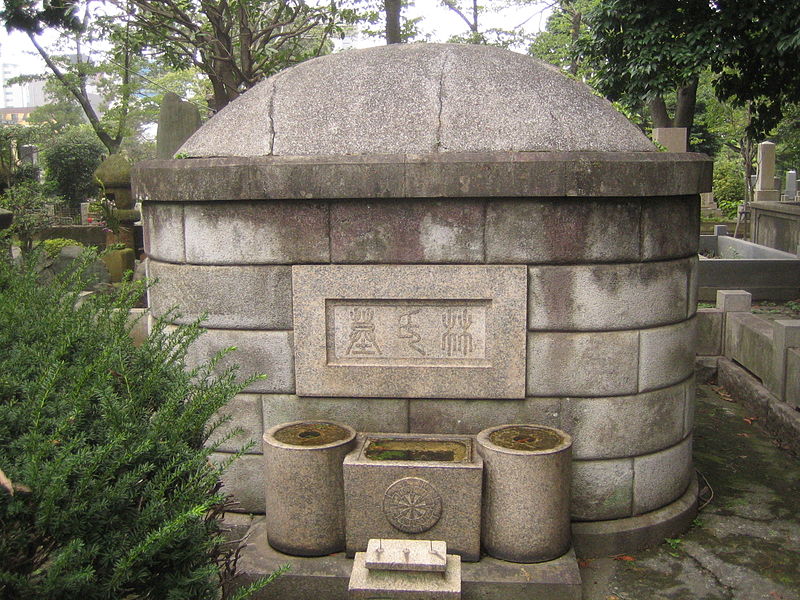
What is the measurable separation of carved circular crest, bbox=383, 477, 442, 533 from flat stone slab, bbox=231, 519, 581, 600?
1.18 ft

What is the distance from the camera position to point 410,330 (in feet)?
16.2

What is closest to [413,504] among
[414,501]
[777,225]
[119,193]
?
[414,501]

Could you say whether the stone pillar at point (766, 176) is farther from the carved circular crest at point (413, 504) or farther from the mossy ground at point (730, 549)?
the carved circular crest at point (413, 504)

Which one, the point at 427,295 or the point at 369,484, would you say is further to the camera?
the point at 427,295

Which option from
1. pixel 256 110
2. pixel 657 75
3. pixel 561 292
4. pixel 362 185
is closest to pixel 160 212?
pixel 256 110

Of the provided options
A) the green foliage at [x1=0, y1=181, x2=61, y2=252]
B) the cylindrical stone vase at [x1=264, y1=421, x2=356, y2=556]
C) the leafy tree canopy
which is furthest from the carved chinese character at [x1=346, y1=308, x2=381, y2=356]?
the green foliage at [x1=0, y1=181, x2=61, y2=252]

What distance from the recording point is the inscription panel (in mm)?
4910

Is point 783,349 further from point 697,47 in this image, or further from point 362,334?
point 697,47

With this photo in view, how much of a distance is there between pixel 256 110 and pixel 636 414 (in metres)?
3.29

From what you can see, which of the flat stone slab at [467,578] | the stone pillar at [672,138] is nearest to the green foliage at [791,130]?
the stone pillar at [672,138]

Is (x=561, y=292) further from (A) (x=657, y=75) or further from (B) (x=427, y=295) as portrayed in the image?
(A) (x=657, y=75)

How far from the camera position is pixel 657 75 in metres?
11.3

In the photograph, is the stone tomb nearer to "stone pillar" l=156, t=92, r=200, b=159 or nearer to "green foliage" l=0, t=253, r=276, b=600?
"green foliage" l=0, t=253, r=276, b=600

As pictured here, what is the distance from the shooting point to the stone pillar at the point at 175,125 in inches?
342
